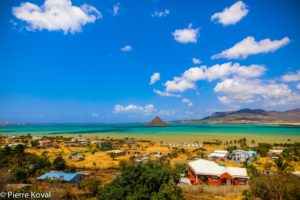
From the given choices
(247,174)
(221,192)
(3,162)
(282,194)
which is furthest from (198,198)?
(3,162)

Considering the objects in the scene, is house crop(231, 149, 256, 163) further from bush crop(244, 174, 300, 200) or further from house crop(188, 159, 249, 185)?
bush crop(244, 174, 300, 200)

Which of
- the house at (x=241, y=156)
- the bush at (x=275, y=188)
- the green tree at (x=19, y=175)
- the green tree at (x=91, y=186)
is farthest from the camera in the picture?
the house at (x=241, y=156)

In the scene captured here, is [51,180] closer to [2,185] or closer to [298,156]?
[2,185]

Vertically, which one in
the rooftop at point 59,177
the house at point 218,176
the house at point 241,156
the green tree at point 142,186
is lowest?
the house at point 241,156

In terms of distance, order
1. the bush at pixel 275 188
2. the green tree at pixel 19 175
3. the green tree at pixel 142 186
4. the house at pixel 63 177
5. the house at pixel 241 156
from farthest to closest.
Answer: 1. the house at pixel 241 156
2. the green tree at pixel 19 175
3. the house at pixel 63 177
4. the bush at pixel 275 188
5. the green tree at pixel 142 186

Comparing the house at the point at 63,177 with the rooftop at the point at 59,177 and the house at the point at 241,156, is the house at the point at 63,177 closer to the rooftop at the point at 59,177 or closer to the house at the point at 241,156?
the rooftop at the point at 59,177

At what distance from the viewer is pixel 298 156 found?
1543 inches

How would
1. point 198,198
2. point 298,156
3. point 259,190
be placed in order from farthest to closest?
point 298,156 < point 198,198 < point 259,190

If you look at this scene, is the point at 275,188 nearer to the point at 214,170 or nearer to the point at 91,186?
the point at 214,170

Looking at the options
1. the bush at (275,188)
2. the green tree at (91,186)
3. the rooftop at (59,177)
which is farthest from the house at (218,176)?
the rooftop at (59,177)

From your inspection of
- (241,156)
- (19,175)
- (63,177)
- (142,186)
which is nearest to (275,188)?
(142,186)

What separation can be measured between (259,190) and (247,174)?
24.3 feet

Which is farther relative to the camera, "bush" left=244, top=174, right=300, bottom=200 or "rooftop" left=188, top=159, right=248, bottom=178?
"rooftop" left=188, top=159, right=248, bottom=178

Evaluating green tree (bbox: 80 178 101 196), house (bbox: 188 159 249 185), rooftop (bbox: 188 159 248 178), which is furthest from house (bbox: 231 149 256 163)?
green tree (bbox: 80 178 101 196)
